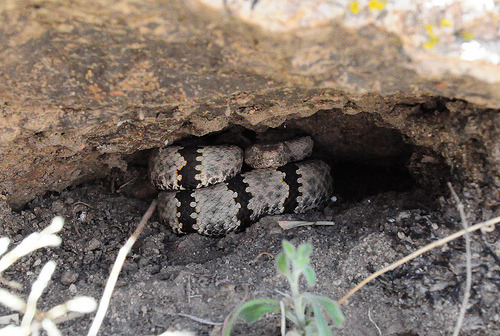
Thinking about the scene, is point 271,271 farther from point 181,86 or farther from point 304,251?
point 181,86

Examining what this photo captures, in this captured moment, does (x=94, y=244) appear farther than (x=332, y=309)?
Yes

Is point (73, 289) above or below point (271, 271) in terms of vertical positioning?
below

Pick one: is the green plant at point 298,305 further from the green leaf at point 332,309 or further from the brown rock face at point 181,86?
the brown rock face at point 181,86

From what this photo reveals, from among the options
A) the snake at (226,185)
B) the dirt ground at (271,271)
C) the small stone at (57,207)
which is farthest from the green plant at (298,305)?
the small stone at (57,207)

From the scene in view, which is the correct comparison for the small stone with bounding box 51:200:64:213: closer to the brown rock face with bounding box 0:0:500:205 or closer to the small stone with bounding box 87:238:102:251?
the brown rock face with bounding box 0:0:500:205

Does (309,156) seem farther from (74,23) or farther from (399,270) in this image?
(74,23)

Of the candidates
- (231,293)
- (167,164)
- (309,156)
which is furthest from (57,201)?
(309,156)

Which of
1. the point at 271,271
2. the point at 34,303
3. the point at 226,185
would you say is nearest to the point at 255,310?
the point at 271,271
